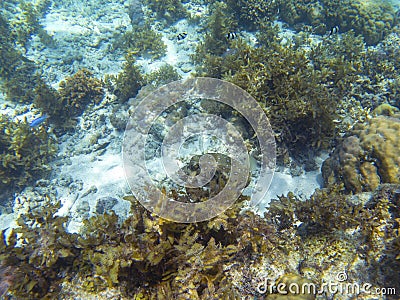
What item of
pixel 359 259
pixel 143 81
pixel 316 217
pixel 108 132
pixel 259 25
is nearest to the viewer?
pixel 359 259

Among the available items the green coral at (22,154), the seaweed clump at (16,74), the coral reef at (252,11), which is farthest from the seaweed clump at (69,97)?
the coral reef at (252,11)

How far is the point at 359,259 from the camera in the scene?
324 cm

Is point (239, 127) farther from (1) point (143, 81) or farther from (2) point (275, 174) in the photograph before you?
(1) point (143, 81)

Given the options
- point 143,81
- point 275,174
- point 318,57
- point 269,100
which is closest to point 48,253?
point 275,174

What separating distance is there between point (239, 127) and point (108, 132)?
415cm

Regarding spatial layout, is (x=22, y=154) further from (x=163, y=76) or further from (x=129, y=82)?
(x=163, y=76)

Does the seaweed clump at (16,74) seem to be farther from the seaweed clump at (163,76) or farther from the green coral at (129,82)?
the seaweed clump at (163,76)

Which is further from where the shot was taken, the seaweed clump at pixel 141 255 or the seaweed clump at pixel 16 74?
the seaweed clump at pixel 16 74

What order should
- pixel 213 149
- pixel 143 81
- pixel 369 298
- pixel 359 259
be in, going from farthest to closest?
1. pixel 143 81
2. pixel 213 149
3. pixel 359 259
4. pixel 369 298

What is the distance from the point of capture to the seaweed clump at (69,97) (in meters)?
7.63

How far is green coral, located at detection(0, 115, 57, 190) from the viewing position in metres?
6.53
